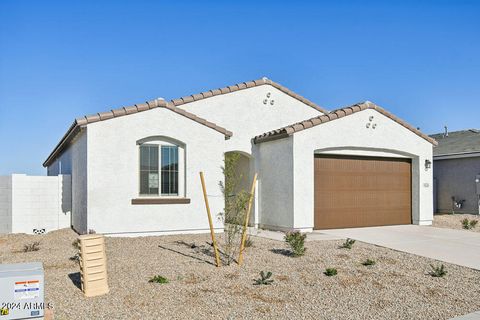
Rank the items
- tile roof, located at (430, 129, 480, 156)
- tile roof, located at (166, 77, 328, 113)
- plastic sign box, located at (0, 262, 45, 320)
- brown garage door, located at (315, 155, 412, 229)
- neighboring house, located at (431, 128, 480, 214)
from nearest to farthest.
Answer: plastic sign box, located at (0, 262, 45, 320) < brown garage door, located at (315, 155, 412, 229) < tile roof, located at (166, 77, 328, 113) < neighboring house, located at (431, 128, 480, 214) < tile roof, located at (430, 129, 480, 156)

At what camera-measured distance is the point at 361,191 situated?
1505 cm

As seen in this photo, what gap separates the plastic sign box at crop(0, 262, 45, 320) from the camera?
184 inches

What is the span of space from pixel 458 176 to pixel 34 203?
20020 mm

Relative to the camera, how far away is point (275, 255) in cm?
980

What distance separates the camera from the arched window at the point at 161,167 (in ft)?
41.9

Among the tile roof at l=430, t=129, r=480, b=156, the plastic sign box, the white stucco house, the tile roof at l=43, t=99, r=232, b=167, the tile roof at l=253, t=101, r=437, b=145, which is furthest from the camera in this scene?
the tile roof at l=430, t=129, r=480, b=156

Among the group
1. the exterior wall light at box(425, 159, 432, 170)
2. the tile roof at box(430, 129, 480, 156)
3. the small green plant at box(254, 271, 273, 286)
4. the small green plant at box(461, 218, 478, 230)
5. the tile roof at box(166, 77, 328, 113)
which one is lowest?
the small green plant at box(461, 218, 478, 230)

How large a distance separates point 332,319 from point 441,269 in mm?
3655

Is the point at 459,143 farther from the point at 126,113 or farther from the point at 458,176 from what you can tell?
the point at 126,113

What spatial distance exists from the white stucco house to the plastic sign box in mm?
7391

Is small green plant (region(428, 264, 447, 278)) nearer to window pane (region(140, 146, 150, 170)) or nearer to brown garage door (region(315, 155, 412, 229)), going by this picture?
brown garage door (region(315, 155, 412, 229))

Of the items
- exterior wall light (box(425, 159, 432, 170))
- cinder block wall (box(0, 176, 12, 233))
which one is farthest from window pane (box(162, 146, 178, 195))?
exterior wall light (box(425, 159, 432, 170))

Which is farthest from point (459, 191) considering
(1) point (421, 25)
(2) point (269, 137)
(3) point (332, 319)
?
(3) point (332, 319)

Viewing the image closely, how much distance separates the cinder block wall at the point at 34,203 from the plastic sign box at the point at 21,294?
1016 cm
